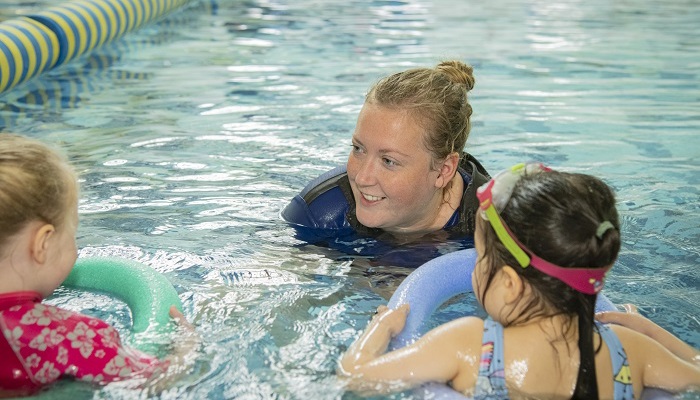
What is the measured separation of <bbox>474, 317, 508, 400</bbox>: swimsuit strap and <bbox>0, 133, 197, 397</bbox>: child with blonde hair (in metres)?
1.01

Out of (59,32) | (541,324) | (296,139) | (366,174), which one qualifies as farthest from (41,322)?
(59,32)

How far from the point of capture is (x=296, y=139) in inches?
253

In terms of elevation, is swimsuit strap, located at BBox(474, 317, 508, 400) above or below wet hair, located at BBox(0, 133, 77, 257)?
below

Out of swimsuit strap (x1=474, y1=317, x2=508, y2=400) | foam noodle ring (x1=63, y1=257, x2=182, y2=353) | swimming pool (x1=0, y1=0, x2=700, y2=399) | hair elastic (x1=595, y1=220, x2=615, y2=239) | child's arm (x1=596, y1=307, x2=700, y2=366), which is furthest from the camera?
swimming pool (x1=0, y1=0, x2=700, y2=399)

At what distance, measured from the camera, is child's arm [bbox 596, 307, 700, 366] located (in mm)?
2918

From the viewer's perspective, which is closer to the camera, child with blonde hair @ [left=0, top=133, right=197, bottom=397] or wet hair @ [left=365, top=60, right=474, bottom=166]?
child with blonde hair @ [left=0, top=133, right=197, bottom=397]

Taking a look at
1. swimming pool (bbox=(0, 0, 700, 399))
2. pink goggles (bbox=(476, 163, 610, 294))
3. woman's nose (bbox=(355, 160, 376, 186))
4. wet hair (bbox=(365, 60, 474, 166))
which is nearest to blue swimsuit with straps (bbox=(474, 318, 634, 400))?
pink goggles (bbox=(476, 163, 610, 294))

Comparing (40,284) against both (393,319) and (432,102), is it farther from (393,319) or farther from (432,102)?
(432,102)

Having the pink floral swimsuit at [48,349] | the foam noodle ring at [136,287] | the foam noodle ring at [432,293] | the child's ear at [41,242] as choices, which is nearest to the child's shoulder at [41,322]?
the pink floral swimsuit at [48,349]

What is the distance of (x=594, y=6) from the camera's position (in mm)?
14539

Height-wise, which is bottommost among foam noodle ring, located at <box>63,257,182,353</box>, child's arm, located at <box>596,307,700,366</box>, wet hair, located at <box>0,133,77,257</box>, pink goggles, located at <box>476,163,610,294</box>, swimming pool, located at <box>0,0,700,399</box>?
swimming pool, located at <box>0,0,700,399</box>

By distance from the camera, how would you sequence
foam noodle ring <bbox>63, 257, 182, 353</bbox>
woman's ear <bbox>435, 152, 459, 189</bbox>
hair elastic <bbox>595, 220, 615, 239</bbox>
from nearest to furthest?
hair elastic <bbox>595, 220, 615, 239</bbox>, foam noodle ring <bbox>63, 257, 182, 353</bbox>, woman's ear <bbox>435, 152, 459, 189</bbox>

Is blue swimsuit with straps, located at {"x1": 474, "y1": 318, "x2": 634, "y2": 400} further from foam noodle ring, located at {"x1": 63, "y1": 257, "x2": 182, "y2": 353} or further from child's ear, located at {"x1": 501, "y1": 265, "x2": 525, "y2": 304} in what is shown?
foam noodle ring, located at {"x1": 63, "y1": 257, "x2": 182, "y2": 353}

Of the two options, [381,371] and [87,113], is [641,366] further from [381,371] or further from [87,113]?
[87,113]
